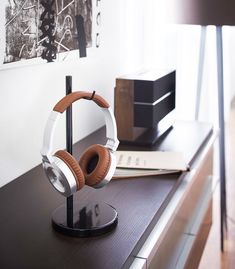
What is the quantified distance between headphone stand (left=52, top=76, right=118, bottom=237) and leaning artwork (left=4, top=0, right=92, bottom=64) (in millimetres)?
275

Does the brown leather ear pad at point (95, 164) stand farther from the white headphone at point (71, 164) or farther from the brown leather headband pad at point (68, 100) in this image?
the brown leather headband pad at point (68, 100)

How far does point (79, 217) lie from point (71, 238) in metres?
0.08

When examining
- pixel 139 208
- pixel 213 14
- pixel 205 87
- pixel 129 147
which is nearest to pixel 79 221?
pixel 139 208

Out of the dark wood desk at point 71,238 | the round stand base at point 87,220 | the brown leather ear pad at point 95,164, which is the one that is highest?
the brown leather ear pad at point 95,164

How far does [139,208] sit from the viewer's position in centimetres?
117

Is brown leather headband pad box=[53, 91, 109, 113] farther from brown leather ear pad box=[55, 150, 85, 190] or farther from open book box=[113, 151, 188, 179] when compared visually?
open book box=[113, 151, 188, 179]

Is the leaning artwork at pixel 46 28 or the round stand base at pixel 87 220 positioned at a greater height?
the leaning artwork at pixel 46 28

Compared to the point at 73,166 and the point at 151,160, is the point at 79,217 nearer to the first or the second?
the point at 73,166

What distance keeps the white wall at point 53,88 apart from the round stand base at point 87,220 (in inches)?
10.7

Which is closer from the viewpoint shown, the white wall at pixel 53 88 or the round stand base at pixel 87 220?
the round stand base at pixel 87 220

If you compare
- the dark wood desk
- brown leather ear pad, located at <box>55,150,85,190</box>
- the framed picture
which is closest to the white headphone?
brown leather ear pad, located at <box>55,150,85,190</box>

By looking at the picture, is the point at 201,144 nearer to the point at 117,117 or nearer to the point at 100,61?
the point at 117,117

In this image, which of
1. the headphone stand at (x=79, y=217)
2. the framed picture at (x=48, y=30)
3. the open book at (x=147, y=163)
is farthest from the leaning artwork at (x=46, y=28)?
the open book at (x=147, y=163)

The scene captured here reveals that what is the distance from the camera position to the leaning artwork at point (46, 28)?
1.25 m
